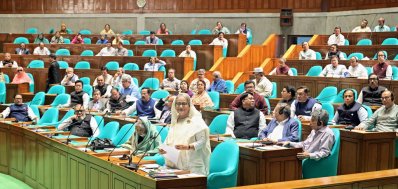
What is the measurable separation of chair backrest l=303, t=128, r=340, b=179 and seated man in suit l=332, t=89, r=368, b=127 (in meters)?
1.21

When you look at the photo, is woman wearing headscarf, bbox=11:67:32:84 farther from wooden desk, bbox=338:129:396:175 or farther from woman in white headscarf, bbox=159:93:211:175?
woman in white headscarf, bbox=159:93:211:175

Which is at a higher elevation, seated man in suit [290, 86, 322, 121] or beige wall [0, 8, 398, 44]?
beige wall [0, 8, 398, 44]

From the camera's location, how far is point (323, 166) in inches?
192

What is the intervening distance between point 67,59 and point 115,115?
5.02 m

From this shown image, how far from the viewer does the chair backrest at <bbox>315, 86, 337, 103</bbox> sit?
8.05 m

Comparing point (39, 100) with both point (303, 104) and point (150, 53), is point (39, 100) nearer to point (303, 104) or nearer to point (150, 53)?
point (150, 53)

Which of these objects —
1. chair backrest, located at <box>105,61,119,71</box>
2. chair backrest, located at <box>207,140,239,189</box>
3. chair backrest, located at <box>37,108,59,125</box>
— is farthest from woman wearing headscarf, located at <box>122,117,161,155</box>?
chair backrest, located at <box>105,61,119,71</box>

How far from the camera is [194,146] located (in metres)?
4.09

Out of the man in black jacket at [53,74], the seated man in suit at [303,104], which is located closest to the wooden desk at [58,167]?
the seated man in suit at [303,104]

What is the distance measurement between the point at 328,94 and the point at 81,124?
136 inches

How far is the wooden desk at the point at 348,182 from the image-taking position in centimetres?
321

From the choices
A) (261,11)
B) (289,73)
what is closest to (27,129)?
(289,73)

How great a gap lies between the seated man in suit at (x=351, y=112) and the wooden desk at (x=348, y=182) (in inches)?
98.8

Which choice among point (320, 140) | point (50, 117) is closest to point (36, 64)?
point (50, 117)
